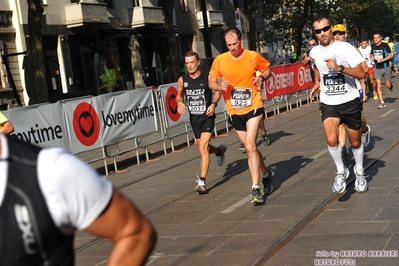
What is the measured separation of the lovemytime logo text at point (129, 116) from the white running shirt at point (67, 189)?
1120 centimetres

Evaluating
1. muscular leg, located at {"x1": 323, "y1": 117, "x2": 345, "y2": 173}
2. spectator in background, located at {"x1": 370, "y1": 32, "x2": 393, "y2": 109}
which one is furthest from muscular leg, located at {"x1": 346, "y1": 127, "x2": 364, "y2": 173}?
spectator in background, located at {"x1": 370, "y1": 32, "x2": 393, "y2": 109}

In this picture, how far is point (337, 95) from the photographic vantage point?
306 inches

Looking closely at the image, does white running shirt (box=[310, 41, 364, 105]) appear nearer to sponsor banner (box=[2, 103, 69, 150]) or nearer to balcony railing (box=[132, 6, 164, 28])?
sponsor banner (box=[2, 103, 69, 150])

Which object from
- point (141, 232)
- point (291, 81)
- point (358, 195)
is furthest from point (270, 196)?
point (291, 81)

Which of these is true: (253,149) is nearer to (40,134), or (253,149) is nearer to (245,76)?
(245,76)

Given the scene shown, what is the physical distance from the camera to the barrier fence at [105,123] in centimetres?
1147

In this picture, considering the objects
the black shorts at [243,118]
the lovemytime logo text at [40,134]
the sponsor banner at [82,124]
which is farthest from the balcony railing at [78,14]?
the black shorts at [243,118]

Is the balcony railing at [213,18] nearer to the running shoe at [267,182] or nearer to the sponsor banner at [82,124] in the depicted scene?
the sponsor banner at [82,124]

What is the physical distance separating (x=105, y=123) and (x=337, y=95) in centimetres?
622

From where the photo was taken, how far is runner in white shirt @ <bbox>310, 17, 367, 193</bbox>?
761 centimetres

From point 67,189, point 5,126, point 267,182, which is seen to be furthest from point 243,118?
point 67,189

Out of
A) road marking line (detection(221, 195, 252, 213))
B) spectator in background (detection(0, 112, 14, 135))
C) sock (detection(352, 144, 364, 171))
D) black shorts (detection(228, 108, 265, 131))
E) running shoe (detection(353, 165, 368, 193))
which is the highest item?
spectator in background (detection(0, 112, 14, 135))

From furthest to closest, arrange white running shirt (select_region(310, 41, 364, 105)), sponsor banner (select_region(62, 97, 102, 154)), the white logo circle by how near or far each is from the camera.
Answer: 1. the white logo circle
2. sponsor banner (select_region(62, 97, 102, 154))
3. white running shirt (select_region(310, 41, 364, 105))

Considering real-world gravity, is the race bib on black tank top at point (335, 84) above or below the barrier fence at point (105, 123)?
above
